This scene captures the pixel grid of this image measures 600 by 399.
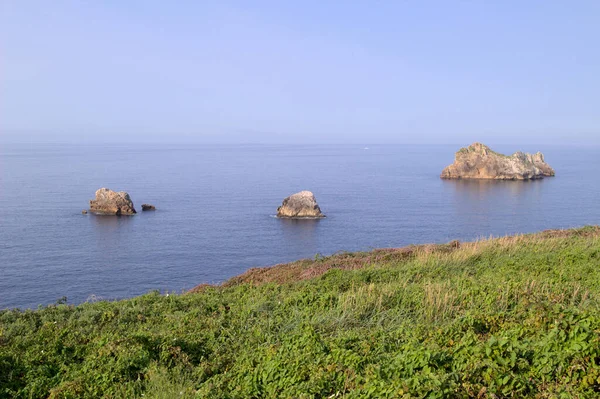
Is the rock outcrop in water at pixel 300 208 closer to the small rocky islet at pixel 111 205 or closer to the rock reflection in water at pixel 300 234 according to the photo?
the rock reflection in water at pixel 300 234

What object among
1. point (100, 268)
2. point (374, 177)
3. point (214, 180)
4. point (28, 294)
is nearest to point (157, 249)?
point (100, 268)

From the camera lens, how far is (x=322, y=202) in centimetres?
9519

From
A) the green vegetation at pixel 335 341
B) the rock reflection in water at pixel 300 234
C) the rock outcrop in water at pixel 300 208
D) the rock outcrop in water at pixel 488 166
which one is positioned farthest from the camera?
the rock outcrop in water at pixel 488 166

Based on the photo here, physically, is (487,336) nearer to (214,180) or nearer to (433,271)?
(433,271)

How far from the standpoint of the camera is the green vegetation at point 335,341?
25.3 feet

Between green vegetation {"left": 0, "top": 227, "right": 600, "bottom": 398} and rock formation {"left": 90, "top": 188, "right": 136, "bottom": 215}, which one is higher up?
green vegetation {"left": 0, "top": 227, "right": 600, "bottom": 398}

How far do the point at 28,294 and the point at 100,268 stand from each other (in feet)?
31.9

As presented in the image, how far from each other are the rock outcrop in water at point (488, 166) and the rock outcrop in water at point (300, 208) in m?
66.7

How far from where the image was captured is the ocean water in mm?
48691

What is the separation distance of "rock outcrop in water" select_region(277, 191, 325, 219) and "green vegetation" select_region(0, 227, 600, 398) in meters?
59.5

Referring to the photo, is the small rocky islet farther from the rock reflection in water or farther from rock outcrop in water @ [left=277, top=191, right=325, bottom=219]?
the rock reflection in water

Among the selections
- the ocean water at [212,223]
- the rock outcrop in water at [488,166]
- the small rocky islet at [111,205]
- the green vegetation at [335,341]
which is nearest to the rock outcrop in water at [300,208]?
the ocean water at [212,223]

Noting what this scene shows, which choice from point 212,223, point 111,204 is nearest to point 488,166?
point 212,223

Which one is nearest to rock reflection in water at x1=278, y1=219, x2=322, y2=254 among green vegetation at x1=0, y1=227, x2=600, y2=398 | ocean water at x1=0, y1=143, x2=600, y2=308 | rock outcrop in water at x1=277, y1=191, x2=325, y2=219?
ocean water at x1=0, y1=143, x2=600, y2=308
